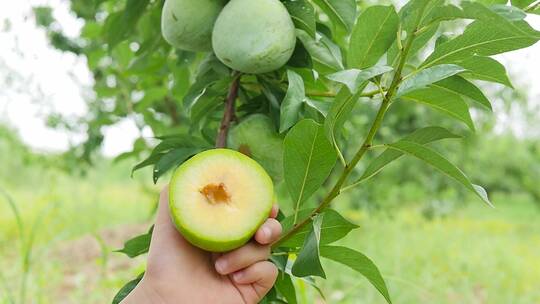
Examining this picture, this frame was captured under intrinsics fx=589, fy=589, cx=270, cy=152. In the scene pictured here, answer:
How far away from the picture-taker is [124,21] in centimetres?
93

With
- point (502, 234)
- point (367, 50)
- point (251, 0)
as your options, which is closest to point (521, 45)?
point (367, 50)

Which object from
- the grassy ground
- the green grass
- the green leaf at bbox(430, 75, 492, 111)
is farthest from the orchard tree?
the green grass

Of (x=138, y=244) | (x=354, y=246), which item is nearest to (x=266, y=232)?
(x=138, y=244)

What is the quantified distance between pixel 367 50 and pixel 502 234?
4561mm

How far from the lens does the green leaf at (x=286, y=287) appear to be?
75cm

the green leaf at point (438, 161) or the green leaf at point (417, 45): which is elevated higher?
the green leaf at point (417, 45)

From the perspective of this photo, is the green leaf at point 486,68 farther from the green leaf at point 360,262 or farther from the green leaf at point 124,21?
the green leaf at point 124,21

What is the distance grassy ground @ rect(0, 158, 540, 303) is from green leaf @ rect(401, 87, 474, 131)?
926 millimetres

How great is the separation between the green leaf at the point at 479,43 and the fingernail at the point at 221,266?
0.92 ft

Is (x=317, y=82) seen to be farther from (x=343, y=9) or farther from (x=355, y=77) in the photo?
(x=355, y=77)

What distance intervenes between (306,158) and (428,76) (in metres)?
0.15

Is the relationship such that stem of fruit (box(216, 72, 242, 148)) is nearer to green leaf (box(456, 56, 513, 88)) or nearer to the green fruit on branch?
the green fruit on branch

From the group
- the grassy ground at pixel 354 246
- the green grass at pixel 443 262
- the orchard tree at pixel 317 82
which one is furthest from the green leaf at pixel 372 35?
the green grass at pixel 443 262

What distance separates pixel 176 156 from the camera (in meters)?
0.77
